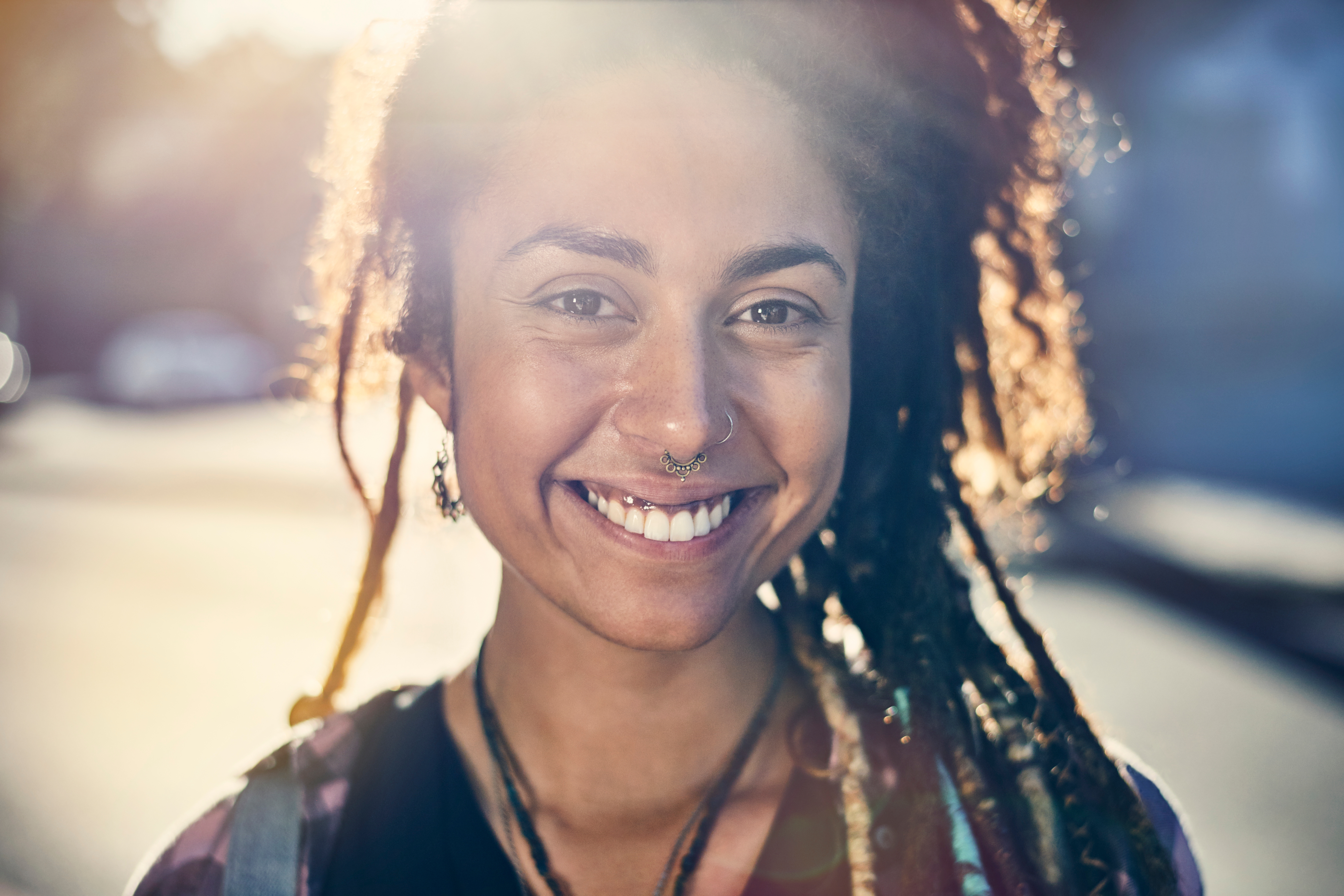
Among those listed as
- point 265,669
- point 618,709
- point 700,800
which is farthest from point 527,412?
point 265,669

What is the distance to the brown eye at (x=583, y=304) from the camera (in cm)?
167

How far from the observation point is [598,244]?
1598 millimetres

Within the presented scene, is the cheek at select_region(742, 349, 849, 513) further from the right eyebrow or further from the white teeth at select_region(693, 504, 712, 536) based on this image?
the right eyebrow

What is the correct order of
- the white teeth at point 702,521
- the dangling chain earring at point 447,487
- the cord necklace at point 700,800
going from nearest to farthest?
the white teeth at point 702,521 < the cord necklace at point 700,800 < the dangling chain earring at point 447,487

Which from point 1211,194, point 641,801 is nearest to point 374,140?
point 641,801

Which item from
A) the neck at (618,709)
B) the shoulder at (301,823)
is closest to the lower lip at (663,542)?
the neck at (618,709)

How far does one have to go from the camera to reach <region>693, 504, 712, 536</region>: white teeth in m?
1.66

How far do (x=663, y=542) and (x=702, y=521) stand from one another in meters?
0.07

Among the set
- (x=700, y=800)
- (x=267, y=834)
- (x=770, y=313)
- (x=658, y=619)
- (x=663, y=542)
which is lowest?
(x=267, y=834)

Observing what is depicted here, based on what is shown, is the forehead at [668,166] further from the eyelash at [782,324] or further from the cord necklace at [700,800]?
the cord necklace at [700,800]

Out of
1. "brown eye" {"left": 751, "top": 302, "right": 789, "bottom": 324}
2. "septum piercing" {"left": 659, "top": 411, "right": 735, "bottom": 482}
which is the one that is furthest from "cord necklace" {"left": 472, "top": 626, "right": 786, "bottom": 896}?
"brown eye" {"left": 751, "top": 302, "right": 789, "bottom": 324}

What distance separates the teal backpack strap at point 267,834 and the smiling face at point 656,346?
0.59 metres

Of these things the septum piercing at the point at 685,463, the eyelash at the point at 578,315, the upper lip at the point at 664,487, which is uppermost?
the eyelash at the point at 578,315

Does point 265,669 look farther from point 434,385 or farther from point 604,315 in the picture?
point 604,315
